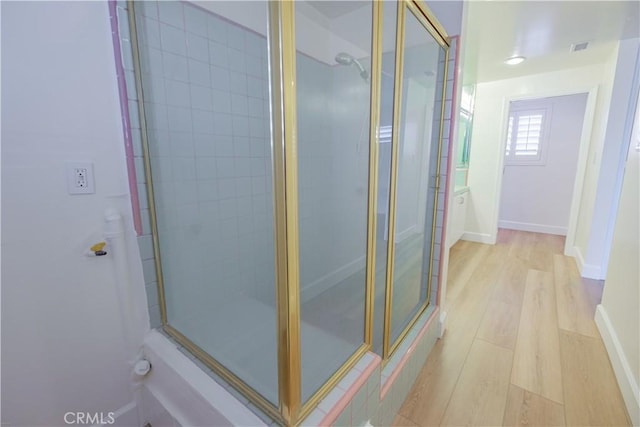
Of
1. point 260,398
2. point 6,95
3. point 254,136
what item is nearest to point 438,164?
point 254,136

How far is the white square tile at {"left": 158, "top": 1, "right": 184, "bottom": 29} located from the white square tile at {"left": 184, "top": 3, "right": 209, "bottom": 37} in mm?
24

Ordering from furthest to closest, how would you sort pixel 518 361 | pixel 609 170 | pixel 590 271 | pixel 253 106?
pixel 590 271 < pixel 609 170 < pixel 518 361 < pixel 253 106

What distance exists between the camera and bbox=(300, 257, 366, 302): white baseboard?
1015 mm

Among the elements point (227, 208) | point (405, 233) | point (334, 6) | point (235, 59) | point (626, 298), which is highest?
point (334, 6)

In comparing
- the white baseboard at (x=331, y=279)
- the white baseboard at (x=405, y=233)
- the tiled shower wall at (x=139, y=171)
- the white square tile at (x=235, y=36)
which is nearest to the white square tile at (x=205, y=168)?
the tiled shower wall at (x=139, y=171)

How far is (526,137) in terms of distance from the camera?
4.36 meters

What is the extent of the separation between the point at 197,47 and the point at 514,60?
3.06 metres

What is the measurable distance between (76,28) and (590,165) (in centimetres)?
422

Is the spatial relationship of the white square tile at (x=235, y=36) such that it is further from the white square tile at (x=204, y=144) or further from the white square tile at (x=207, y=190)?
the white square tile at (x=207, y=190)

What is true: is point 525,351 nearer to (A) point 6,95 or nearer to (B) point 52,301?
(B) point 52,301

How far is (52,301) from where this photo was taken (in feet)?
3.40

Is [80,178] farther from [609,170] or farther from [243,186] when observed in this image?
[609,170]

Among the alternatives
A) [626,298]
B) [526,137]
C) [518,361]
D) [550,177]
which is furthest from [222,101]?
[550,177]

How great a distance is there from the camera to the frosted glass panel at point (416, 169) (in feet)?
4.57
